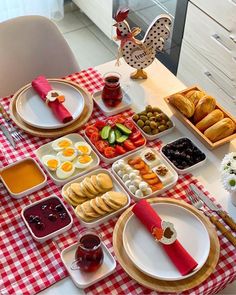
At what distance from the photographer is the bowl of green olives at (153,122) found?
166 cm

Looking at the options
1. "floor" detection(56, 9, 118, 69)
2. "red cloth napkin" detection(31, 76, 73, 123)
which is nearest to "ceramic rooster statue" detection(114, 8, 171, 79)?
"red cloth napkin" detection(31, 76, 73, 123)

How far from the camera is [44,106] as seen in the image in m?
1.75

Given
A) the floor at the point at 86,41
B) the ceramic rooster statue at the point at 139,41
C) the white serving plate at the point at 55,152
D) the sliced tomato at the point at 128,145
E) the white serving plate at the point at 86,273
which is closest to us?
the white serving plate at the point at 86,273

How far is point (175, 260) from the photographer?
1.30 metres

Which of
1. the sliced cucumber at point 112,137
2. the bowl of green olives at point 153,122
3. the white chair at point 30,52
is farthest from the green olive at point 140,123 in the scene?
the white chair at point 30,52

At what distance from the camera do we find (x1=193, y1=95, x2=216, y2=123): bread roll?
1656mm

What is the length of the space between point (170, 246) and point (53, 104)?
707 mm

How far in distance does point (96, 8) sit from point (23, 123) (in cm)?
187

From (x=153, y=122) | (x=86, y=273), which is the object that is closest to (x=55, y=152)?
(x=153, y=122)

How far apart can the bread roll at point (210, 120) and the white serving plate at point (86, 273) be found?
59 cm

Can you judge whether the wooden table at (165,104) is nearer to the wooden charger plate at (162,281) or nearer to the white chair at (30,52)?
the wooden charger plate at (162,281)

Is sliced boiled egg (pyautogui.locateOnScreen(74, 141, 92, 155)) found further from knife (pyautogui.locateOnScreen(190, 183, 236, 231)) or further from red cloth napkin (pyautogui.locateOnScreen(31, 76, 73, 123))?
knife (pyautogui.locateOnScreen(190, 183, 236, 231))

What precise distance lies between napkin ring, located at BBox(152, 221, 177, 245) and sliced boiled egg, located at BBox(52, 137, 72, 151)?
456mm

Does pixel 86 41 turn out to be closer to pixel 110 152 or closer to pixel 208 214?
pixel 110 152
